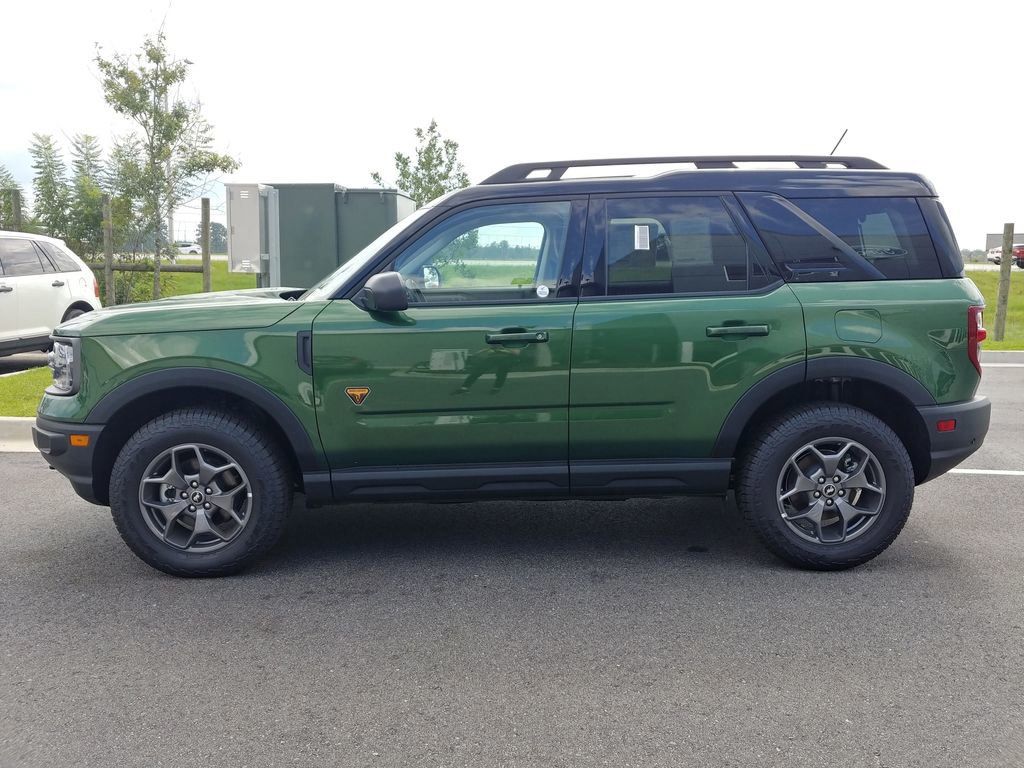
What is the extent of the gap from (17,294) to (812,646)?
1026cm

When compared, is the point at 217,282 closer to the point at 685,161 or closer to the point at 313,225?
the point at 313,225

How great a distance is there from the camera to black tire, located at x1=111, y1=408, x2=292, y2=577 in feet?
14.9

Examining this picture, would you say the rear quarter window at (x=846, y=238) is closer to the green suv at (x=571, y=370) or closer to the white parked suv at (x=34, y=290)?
the green suv at (x=571, y=370)

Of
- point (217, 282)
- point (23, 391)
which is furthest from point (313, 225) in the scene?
point (217, 282)

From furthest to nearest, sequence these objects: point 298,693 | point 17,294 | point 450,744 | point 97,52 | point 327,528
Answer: point 97,52, point 17,294, point 327,528, point 298,693, point 450,744

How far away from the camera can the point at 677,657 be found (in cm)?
369

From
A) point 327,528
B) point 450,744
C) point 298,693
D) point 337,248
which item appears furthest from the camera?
point 337,248

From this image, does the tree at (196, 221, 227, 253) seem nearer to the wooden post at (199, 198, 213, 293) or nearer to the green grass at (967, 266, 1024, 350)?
the wooden post at (199, 198, 213, 293)

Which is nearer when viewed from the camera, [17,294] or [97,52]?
[17,294]

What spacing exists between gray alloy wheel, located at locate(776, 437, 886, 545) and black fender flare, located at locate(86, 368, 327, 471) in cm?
219

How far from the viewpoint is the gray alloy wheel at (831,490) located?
4633 mm

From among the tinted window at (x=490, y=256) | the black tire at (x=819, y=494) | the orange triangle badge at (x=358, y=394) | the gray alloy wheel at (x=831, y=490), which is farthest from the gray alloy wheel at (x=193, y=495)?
the gray alloy wheel at (x=831, y=490)

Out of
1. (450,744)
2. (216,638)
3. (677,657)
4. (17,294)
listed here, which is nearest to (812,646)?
(677,657)

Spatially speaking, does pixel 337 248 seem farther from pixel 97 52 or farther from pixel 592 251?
pixel 592 251
